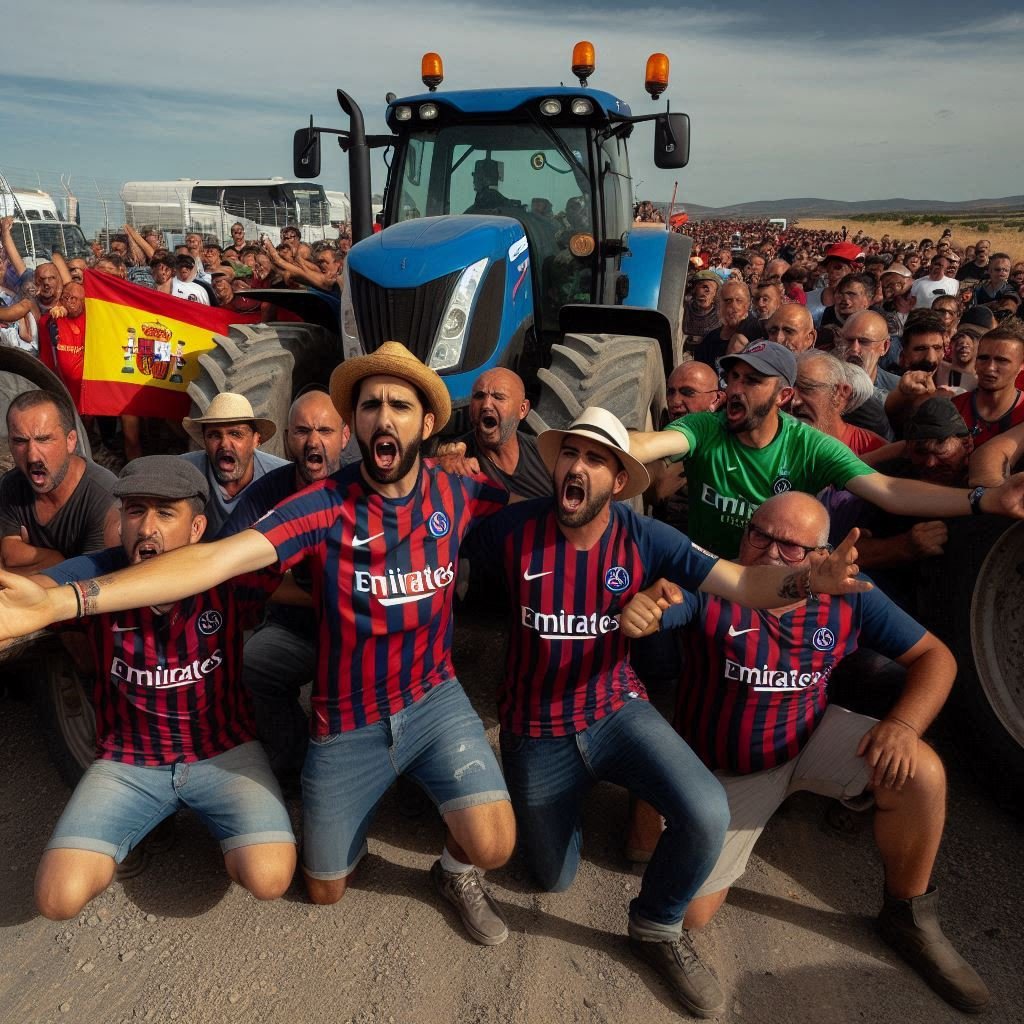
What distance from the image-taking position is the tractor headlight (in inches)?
168

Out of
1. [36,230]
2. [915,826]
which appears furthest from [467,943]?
[36,230]

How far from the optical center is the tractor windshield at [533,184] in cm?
522

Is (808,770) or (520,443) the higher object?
(520,443)

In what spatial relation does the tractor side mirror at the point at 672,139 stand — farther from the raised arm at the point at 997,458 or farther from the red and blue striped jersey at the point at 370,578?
the red and blue striped jersey at the point at 370,578

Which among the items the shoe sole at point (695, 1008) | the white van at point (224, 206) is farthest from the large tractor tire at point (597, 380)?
the white van at point (224, 206)

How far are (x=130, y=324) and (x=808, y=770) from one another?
14.7ft

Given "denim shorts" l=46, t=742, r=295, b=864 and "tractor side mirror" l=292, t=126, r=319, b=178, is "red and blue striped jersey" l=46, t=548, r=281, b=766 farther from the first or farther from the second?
"tractor side mirror" l=292, t=126, r=319, b=178

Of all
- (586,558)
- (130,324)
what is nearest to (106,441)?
(130,324)

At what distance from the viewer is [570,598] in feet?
9.36

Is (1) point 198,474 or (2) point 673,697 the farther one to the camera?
(2) point 673,697

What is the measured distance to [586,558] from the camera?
286 cm

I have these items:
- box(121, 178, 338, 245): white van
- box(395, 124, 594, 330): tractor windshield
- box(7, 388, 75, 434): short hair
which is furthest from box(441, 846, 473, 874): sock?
box(121, 178, 338, 245): white van

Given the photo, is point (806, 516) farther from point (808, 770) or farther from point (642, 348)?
point (642, 348)

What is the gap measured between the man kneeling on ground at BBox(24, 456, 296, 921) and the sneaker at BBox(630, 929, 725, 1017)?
3.73ft
